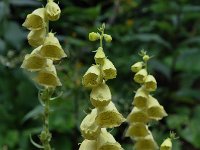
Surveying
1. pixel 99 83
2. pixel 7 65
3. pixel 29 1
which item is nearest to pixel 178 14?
pixel 29 1

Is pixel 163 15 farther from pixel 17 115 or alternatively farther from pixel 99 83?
pixel 99 83

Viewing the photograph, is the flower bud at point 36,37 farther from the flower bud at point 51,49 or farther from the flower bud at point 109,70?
the flower bud at point 109,70

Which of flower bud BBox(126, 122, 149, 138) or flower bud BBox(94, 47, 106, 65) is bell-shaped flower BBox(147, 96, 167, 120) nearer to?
flower bud BBox(126, 122, 149, 138)

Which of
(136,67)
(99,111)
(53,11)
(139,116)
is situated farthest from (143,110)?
(53,11)

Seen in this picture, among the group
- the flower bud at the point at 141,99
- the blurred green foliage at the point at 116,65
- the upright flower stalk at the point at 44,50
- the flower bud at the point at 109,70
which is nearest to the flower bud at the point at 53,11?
the upright flower stalk at the point at 44,50

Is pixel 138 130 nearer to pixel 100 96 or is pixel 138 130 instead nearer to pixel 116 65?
pixel 100 96
